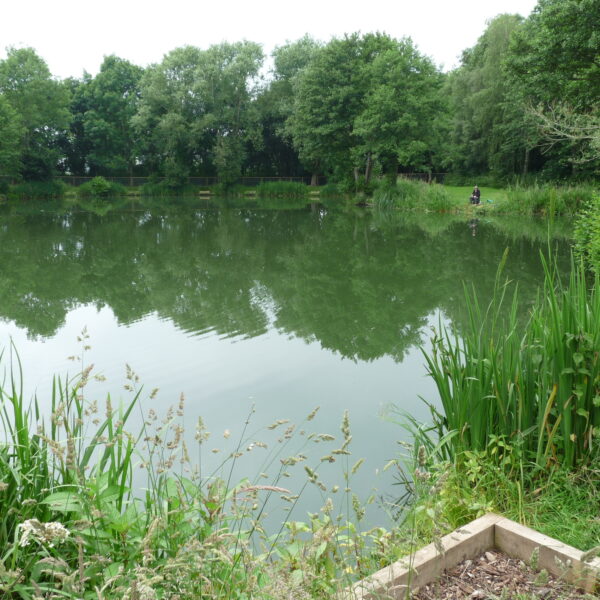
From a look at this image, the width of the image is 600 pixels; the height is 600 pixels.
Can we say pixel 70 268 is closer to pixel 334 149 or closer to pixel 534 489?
pixel 534 489

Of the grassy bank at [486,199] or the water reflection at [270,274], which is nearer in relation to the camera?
the water reflection at [270,274]

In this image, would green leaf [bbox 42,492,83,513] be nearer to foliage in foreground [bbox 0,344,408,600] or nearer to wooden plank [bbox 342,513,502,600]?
foliage in foreground [bbox 0,344,408,600]

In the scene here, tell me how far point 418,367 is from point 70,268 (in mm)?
9552

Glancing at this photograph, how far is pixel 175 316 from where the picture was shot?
895 centimetres

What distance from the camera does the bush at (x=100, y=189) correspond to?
→ 42.9 meters

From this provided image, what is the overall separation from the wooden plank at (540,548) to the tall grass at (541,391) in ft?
2.09

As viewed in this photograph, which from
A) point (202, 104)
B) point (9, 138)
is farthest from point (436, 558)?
point (202, 104)

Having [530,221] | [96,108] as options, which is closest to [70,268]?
[530,221]

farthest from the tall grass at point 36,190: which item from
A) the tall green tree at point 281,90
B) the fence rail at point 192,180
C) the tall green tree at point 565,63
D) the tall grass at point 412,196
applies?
the tall green tree at point 565,63

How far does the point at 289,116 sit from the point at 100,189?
49.9ft

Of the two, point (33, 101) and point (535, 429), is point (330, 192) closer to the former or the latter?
point (33, 101)

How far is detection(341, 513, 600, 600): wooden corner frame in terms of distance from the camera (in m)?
2.05

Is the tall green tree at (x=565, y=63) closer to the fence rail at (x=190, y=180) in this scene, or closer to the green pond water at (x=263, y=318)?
the green pond water at (x=263, y=318)

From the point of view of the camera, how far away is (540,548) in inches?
90.1
